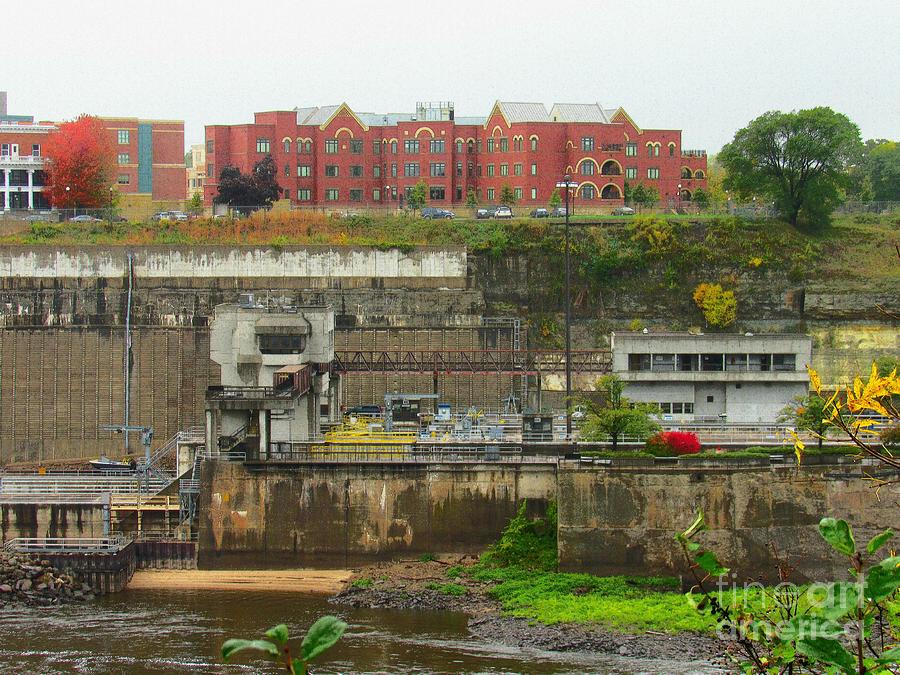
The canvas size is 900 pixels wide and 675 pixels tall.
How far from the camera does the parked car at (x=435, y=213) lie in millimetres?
102000

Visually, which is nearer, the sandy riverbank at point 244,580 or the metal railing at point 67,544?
the sandy riverbank at point 244,580

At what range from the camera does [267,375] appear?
63906mm

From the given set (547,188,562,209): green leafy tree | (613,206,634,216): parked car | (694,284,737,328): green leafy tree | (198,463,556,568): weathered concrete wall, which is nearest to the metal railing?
(198,463,556,568): weathered concrete wall

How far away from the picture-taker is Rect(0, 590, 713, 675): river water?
44781mm

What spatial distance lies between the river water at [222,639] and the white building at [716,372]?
942 inches

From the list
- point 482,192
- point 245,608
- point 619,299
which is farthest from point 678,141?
point 245,608

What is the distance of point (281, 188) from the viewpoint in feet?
360

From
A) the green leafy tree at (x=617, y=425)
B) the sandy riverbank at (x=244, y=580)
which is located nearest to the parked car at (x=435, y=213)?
the green leafy tree at (x=617, y=425)

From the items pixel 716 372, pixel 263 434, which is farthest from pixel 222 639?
pixel 716 372

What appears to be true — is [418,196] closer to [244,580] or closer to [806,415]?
[806,415]

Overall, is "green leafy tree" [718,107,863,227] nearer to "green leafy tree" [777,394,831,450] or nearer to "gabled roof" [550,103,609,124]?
"gabled roof" [550,103,609,124]

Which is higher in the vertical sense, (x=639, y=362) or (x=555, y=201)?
(x=555, y=201)

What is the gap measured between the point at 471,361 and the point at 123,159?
4677 centimetres

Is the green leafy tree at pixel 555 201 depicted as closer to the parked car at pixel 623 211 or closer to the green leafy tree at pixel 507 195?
the green leafy tree at pixel 507 195
